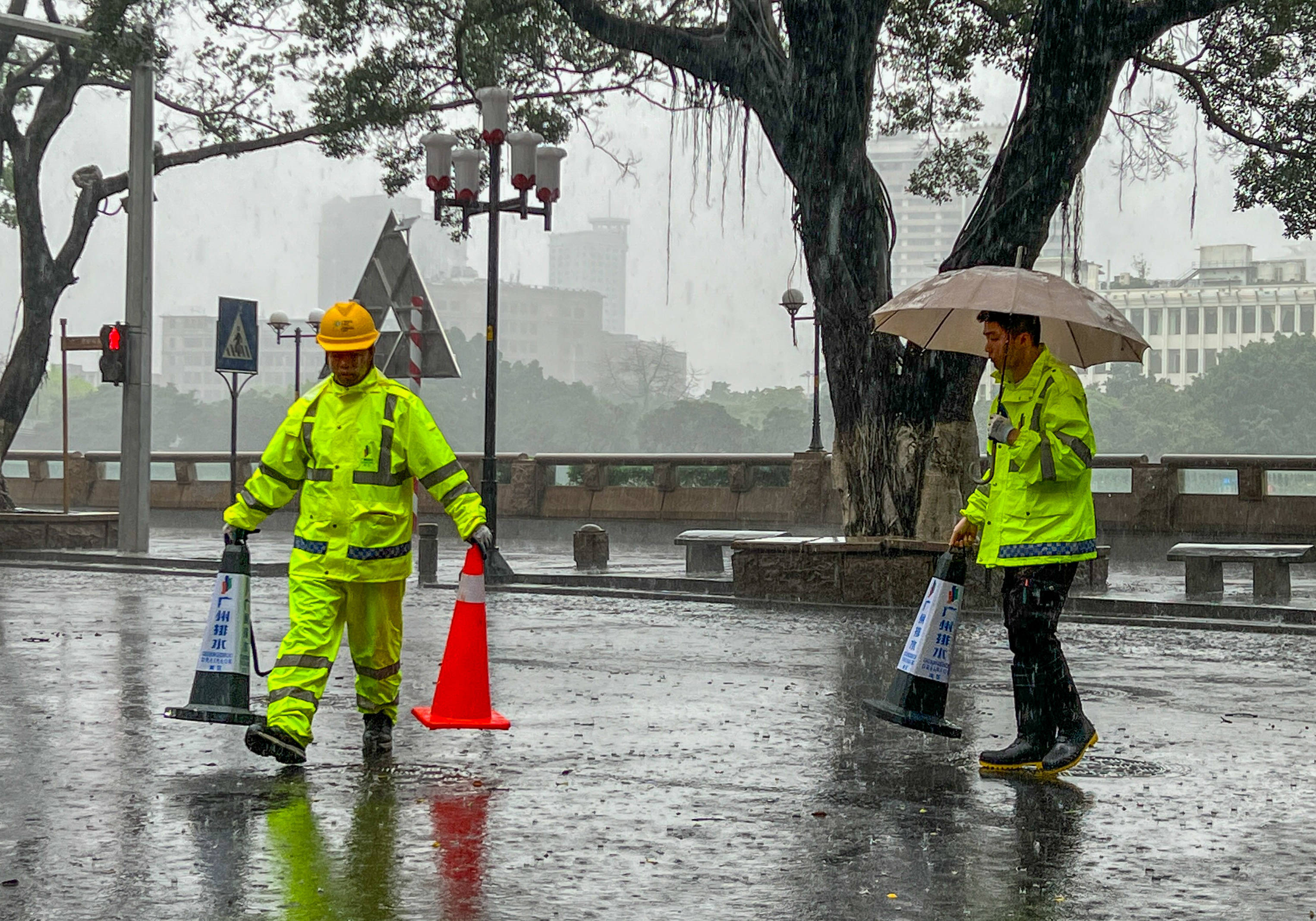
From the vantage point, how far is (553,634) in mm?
11938

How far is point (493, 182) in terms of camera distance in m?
18.1

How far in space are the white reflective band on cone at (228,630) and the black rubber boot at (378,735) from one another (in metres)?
0.53

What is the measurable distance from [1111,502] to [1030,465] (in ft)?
58.8

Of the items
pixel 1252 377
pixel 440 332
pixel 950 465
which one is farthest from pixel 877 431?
pixel 1252 377

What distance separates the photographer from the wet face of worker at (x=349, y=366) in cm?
685

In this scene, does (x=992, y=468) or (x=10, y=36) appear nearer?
(x=992, y=468)

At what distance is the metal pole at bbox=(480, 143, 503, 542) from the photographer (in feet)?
57.7

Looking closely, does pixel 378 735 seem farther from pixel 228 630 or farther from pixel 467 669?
pixel 228 630

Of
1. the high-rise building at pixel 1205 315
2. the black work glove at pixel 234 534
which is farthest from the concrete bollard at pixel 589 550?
the high-rise building at pixel 1205 315

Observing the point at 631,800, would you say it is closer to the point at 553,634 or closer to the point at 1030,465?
the point at 1030,465

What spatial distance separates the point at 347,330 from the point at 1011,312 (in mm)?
2538

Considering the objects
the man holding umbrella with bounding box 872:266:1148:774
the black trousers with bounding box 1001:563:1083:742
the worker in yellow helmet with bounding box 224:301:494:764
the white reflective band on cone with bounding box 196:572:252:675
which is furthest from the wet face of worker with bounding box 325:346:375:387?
the black trousers with bounding box 1001:563:1083:742

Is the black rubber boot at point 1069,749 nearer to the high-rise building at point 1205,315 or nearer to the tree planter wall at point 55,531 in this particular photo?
the tree planter wall at point 55,531

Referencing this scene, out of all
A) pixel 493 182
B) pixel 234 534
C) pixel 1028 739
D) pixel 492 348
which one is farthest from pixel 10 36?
pixel 1028 739
